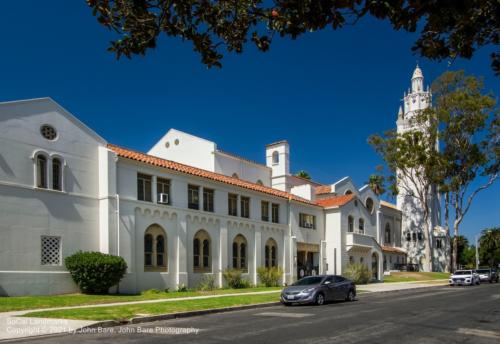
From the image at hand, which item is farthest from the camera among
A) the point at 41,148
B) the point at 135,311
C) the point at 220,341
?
the point at 41,148

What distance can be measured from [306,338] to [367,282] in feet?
101

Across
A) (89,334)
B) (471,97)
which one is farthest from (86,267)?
(471,97)

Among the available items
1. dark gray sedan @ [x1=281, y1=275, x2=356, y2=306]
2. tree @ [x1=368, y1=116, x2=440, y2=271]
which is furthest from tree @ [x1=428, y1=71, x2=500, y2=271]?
dark gray sedan @ [x1=281, y1=275, x2=356, y2=306]

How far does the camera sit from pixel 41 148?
22.8 meters

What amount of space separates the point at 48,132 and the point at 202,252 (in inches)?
450

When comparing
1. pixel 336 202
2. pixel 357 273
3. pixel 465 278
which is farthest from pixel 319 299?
pixel 465 278

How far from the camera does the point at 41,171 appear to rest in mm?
22844

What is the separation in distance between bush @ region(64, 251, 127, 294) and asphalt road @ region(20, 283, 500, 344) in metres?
7.59

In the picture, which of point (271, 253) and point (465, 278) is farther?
point (465, 278)

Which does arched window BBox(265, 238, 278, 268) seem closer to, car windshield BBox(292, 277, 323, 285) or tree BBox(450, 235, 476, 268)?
car windshield BBox(292, 277, 323, 285)

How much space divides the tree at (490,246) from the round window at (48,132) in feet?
299

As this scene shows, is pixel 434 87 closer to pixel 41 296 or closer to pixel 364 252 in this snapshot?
pixel 364 252

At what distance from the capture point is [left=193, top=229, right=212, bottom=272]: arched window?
2977 cm

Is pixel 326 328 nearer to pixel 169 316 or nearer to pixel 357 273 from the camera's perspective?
pixel 169 316
